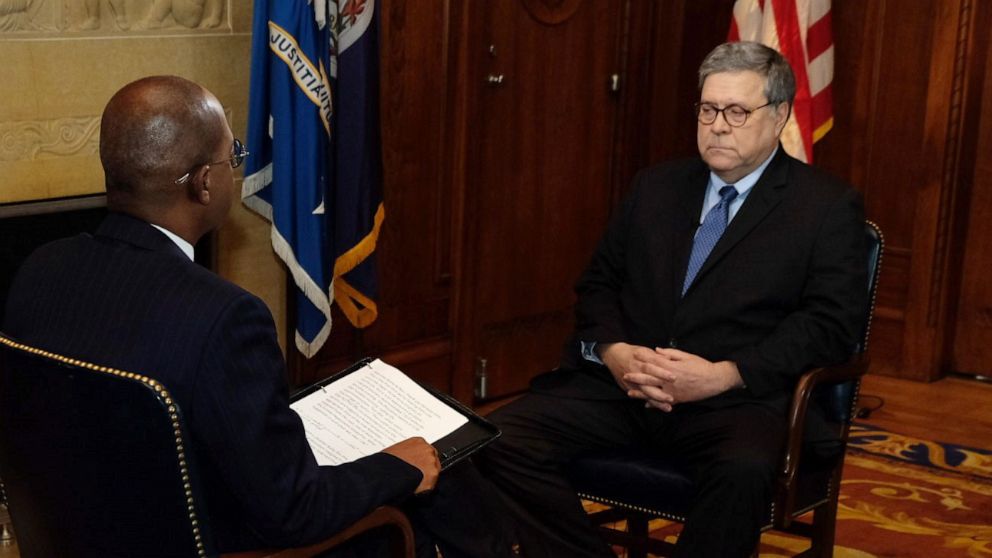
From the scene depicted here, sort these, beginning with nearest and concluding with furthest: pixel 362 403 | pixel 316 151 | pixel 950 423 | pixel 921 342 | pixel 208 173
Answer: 1. pixel 208 173
2. pixel 362 403
3. pixel 316 151
4. pixel 950 423
5. pixel 921 342

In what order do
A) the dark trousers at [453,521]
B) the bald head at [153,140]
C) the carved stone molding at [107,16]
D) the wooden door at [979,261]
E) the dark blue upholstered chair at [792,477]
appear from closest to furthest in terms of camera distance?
the bald head at [153,140] < the dark trousers at [453,521] < the dark blue upholstered chair at [792,477] < the carved stone molding at [107,16] < the wooden door at [979,261]

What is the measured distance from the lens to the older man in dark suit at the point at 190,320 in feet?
6.21

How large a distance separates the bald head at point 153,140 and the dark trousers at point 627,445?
1.28 m

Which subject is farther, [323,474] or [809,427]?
[809,427]

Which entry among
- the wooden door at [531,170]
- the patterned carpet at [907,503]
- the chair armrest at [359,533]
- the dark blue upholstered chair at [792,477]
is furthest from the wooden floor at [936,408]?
the chair armrest at [359,533]

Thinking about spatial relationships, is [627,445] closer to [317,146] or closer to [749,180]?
[749,180]

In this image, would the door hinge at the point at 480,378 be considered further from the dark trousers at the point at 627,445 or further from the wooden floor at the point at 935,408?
the dark trousers at the point at 627,445

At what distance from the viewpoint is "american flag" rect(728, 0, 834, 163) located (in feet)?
15.7

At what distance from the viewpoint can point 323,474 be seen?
6.77 feet

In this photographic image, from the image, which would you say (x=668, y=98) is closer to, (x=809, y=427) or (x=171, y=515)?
(x=809, y=427)

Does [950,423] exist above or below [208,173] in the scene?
below

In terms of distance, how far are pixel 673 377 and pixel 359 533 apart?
1066 millimetres

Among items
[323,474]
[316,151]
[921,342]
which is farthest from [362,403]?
[921,342]

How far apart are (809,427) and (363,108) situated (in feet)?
5.52
